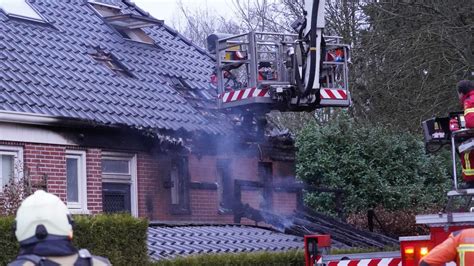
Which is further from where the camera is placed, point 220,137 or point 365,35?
point 365,35

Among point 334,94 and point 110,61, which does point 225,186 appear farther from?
point 110,61

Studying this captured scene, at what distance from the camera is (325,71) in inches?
718

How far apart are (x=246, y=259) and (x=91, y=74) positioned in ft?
17.2

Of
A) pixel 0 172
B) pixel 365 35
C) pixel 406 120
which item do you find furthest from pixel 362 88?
pixel 0 172

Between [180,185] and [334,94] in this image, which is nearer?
[180,185]

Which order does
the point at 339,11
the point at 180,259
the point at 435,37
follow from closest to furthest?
the point at 180,259 < the point at 435,37 < the point at 339,11

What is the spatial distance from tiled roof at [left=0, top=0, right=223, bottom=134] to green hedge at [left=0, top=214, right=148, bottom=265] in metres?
3.38

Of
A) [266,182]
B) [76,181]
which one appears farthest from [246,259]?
[266,182]

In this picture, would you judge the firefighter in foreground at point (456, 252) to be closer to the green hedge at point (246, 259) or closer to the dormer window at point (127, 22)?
the green hedge at point (246, 259)

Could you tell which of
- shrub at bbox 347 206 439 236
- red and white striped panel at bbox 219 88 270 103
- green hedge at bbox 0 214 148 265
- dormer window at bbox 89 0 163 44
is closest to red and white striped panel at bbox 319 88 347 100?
red and white striped panel at bbox 219 88 270 103

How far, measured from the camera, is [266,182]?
19688 millimetres

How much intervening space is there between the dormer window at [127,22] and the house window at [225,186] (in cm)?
316

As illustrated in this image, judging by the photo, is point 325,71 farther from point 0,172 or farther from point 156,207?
point 0,172

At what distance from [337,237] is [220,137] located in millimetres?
2582
